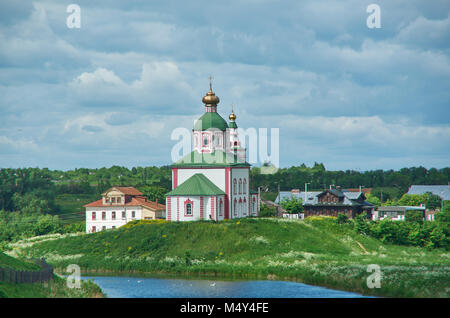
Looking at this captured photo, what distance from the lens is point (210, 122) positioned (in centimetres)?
6681

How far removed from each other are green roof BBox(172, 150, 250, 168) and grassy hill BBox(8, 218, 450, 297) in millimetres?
6736

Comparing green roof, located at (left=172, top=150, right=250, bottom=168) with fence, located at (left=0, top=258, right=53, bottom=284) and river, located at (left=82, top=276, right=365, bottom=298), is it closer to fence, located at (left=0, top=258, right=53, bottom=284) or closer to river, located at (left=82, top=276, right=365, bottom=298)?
→ river, located at (left=82, top=276, right=365, bottom=298)

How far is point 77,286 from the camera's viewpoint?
128ft

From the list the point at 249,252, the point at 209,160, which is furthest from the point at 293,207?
the point at 249,252

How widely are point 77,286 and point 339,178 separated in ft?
374

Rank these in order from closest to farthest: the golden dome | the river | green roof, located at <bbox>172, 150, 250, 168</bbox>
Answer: the river, green roof, located at <bbox>172, 150, 250, 168</bbox>, the golden dome

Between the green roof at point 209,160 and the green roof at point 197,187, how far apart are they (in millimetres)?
1375

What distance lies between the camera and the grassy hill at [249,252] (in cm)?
4506

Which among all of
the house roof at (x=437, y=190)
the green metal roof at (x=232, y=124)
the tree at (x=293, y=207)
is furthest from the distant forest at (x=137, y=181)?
the tree at (x=293, y=207)

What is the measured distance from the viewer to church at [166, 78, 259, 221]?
6134 centimetres

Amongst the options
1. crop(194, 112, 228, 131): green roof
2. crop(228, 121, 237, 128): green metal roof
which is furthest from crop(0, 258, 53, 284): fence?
crop(228, 121, 237, 128): green metal roof

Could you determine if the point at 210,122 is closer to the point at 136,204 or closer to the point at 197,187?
the point at 197,187
